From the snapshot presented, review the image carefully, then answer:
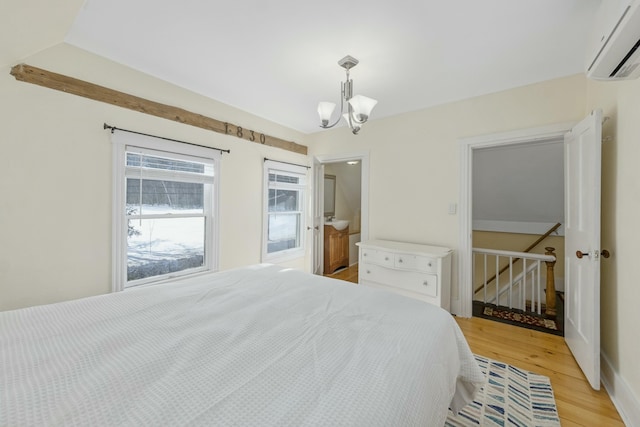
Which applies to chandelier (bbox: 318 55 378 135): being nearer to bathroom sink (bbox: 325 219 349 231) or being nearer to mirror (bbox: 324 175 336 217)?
bathroom sink (bbox: 325 219 349 231)

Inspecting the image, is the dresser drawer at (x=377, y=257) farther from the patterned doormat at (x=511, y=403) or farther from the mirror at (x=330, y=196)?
the mirror at (x=330, y=196)

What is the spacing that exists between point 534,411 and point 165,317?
2.22 m

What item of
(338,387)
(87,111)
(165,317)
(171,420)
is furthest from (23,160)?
(338,387)

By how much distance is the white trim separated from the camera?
4172 millimetres

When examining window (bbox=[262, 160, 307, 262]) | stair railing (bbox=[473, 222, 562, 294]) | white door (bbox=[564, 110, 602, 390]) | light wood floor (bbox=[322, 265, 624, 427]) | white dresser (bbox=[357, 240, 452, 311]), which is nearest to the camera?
light wood floor (bbox=[322, 265, 624, 427])

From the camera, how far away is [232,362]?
35.4 inches

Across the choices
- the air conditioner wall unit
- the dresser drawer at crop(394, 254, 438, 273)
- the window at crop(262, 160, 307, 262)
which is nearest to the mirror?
the window at crop(262, 160, 307, 262)

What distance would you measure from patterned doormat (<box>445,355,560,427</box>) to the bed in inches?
14.0

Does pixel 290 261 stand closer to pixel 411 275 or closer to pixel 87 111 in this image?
pixel 411 275

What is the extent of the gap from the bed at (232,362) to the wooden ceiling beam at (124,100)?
1.68 meters

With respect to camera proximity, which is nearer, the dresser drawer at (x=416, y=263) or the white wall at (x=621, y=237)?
the white wall at (x=621, y=237)

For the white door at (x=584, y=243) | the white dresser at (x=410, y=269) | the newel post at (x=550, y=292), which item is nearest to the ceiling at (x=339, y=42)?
the white door at (x=584, y=243)

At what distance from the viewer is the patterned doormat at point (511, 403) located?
4.92 ft

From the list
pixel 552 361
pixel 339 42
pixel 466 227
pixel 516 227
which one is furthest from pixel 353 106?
pixel 516 227
